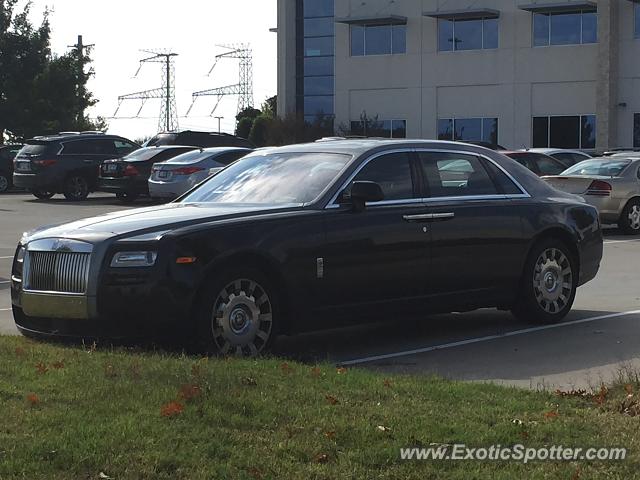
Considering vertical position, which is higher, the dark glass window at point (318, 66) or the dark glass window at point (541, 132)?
the dark glass window at point (318, 66)

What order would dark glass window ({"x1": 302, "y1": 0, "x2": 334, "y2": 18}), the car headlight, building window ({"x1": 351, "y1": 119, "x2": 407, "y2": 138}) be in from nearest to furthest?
1. the car headlight
2. building window ({"x1": 351, "y1": 119, "x2": 407, "y2": 138})
3. dark glass window ({"x1": 302, "y1": 0, "x2": 334, "y2": 18})

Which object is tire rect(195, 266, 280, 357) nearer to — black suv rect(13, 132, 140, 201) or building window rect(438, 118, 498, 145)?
black suv rect(13, 132, 140, 201)

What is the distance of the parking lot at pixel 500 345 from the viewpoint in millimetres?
8117

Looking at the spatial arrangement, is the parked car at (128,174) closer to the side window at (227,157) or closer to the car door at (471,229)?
the side window at (227,157)

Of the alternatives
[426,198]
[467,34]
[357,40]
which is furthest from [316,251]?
[357,40]

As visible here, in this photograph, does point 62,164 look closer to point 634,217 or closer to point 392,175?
point 634,217

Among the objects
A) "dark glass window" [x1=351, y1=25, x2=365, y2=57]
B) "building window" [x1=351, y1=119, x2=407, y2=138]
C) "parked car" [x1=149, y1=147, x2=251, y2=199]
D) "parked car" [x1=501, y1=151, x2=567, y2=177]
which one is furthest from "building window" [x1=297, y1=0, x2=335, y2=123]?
"parked car" [x1=501, y1=151, x2=567, y2=177]

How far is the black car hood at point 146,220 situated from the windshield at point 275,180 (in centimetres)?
23

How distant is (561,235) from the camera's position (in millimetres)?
10422

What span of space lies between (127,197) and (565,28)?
26.0 meters

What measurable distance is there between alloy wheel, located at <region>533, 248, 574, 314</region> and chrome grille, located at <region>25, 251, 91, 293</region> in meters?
4.05

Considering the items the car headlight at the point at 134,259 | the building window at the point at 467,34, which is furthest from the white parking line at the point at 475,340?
the building window at the point at 467,34

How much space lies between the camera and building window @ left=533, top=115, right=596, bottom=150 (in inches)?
1944

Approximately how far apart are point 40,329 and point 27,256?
0.56 m
